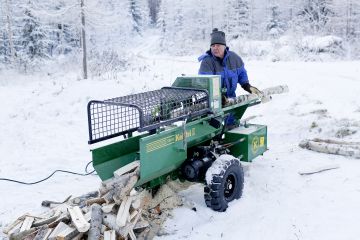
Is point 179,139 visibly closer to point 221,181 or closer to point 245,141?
point 221,181

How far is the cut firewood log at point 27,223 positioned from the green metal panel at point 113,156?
0.88 meters

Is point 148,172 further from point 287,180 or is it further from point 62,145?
point 62,145

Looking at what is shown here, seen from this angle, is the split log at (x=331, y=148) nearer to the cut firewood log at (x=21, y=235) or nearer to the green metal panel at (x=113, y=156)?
the green metal panel at (x=113, y=156)

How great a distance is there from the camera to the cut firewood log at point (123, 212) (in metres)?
3.87

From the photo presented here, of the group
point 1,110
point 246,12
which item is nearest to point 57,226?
point 1,110

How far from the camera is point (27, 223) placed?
4223 mm

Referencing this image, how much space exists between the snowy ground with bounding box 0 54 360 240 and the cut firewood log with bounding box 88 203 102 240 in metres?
0.89

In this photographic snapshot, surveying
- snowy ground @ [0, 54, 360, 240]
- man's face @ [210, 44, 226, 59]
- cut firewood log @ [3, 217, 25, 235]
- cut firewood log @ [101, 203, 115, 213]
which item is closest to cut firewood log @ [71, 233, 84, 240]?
cut firewood log @ [101, 203, 115, 213]

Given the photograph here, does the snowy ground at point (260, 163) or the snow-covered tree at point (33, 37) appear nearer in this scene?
the snowy ground at point (260, 163)

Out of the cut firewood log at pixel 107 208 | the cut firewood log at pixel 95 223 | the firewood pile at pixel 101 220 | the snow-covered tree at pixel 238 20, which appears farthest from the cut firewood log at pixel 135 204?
the snow-covered tree at pixel 238 20

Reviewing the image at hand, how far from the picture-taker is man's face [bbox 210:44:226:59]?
6.16 m

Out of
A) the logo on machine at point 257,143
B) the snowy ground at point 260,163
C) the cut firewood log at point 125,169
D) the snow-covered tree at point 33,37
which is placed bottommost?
the snowy ground at point 260,163


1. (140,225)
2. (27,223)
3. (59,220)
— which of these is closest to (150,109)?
(140,225)

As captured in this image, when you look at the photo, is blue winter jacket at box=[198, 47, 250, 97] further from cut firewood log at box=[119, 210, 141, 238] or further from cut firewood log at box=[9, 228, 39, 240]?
cut firewood log at box=[9, 228, 39, 240]
